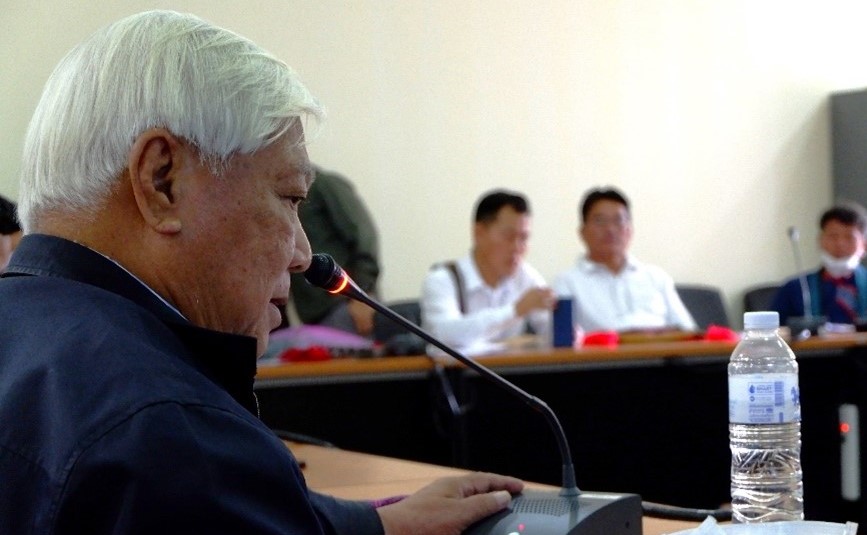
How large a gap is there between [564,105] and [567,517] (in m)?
5.08

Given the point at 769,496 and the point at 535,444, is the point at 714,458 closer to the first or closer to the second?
the point at 535,444

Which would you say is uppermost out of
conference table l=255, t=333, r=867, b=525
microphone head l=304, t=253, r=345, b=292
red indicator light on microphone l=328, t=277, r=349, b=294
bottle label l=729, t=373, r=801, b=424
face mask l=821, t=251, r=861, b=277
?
microphone head l=304, t=253, r=345, b=292

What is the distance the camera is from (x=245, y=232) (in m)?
0.95

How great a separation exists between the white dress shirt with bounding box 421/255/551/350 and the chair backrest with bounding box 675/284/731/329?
1.67m

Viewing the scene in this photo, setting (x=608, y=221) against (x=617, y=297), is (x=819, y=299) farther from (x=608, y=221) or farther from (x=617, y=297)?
(x=608, y=221)

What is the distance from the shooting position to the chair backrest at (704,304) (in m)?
6.14

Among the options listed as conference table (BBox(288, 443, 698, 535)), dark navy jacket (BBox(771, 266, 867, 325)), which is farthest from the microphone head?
dark navy jacket (BBox(771, 266, 867, 325))

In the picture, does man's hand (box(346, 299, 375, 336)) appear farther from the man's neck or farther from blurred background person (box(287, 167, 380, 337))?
the man's neck

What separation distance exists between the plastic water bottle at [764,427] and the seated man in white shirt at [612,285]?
3075mm

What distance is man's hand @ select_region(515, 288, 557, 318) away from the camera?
162 inches

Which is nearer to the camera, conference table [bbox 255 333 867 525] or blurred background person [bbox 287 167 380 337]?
conference table [bbox 255 333 867 525]

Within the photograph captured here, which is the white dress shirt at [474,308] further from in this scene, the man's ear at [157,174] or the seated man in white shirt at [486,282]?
the man's ear at [157,174]

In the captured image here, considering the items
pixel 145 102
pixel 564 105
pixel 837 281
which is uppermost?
pixel 564 105

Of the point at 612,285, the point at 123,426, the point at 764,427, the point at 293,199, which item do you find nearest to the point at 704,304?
the point at 612,285
